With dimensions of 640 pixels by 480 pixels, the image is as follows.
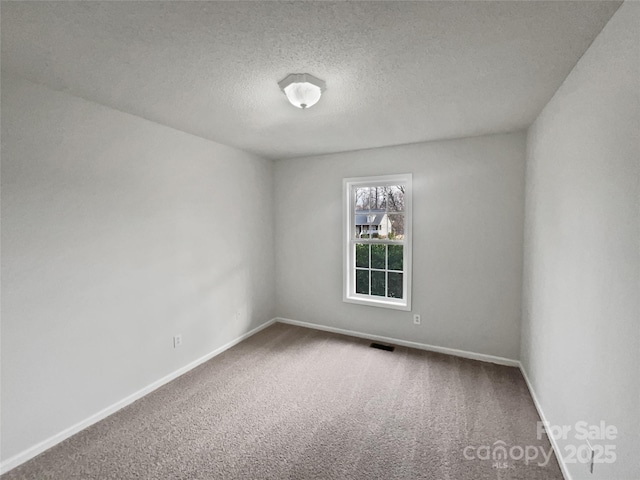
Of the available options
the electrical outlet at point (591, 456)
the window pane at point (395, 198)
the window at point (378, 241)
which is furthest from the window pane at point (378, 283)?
the electrical outlet at point (591, 456)

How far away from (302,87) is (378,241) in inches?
89.4

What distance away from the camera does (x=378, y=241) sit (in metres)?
3.63

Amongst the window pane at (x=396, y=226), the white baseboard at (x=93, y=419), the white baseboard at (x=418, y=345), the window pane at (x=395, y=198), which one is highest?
the window pane at (x=395, y=198)

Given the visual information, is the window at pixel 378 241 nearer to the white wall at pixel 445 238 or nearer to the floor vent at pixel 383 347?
the white wall at pixel 445 238

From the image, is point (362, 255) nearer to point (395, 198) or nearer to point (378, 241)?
point (378, 241)

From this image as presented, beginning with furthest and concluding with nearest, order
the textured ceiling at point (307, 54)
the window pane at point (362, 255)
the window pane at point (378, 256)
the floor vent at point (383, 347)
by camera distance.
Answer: the window pane at point (362, 255), the window pane at point (378, 256), the floor vent at point (383, 347), the textured ceiling at point (307, 54)

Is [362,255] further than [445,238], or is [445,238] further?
[362,255]

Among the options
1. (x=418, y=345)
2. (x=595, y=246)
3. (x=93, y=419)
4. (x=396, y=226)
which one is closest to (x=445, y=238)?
(x=396, y=226)

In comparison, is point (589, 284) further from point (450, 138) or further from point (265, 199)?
point (265, 199)

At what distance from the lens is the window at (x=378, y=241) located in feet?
11.3

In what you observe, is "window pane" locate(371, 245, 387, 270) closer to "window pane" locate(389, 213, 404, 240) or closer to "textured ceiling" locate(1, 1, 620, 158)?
"window pane" locate(389, 213, 404, 240)

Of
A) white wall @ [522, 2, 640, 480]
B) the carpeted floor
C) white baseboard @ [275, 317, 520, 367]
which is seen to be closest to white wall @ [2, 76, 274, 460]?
the carpeted floor

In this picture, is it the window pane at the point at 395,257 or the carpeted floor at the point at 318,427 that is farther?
the window pane at the point at 395,257

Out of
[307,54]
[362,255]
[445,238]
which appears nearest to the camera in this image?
[307,54]
